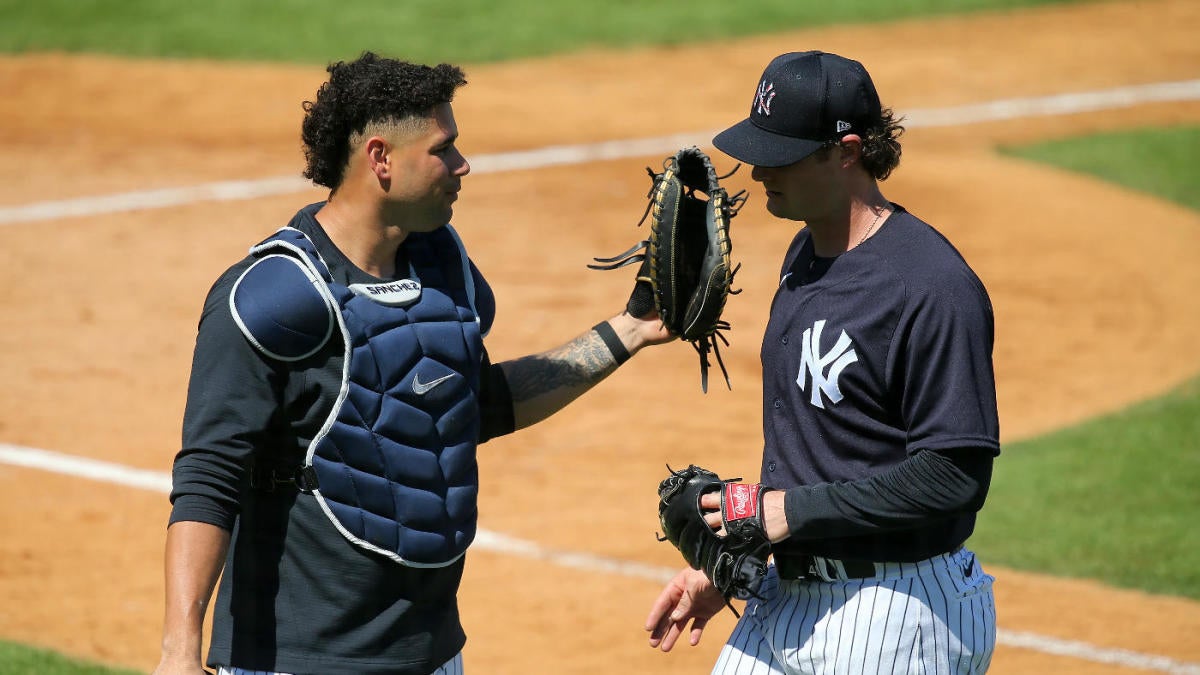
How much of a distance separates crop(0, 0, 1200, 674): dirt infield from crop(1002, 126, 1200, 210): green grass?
31 cm

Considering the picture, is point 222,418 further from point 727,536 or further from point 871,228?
point 871,228

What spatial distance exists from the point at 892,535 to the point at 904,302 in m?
0.56

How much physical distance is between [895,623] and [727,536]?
44 centimetres

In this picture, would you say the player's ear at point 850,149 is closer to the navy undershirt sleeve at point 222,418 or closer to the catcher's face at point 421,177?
the catcher's face at point 421,177

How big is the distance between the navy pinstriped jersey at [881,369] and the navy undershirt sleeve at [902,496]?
5cm

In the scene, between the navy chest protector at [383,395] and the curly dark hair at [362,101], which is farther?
the curly dark hair at [362,101]

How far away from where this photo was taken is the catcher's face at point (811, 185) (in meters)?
3.56

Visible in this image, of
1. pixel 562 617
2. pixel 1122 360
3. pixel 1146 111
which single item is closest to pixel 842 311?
pixel 562 617

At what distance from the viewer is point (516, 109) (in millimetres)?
Result: 14602

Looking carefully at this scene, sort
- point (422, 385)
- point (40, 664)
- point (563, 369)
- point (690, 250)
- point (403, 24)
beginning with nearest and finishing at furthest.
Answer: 1. point (422, 385)
2. point (690, 250)
3. point (563, 369)
4. point (40, 664)
5. point (403, 24)

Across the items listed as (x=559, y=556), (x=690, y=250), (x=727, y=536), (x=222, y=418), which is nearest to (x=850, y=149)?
(x=690, y=250)

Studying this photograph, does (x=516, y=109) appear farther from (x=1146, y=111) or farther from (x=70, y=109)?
(x=1146, y=111)

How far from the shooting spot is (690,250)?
13.2 ft

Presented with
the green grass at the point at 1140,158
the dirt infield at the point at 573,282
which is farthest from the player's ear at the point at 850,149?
the green grass at the point at 1140,158
